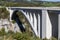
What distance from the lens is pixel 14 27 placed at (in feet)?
146

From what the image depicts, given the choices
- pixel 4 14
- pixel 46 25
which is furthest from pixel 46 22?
pixel 4 14

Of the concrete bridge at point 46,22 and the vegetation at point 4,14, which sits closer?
the concrete bridge at point 46,22

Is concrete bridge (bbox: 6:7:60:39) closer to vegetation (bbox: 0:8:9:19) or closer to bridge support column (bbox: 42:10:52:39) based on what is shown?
bridge support column (bbox: 42:10:52:39)

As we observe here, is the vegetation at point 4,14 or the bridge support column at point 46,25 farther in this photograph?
the vegetation at point 4,14

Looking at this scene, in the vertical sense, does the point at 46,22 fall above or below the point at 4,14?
above

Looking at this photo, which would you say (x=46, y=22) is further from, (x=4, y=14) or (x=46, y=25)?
(x=4, y=14)

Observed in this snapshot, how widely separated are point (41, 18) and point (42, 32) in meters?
2.05

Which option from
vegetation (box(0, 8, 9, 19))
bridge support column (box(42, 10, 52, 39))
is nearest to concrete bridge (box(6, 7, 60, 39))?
bridge support column (box(42, 10, 52, 39))

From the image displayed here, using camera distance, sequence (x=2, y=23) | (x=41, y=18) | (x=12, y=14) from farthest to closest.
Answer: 1. (x=12, y=14)
2. (x=2, y=23)
3. (x=41, y=18)

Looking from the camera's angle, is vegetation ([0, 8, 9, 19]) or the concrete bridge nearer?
the concrete bridge

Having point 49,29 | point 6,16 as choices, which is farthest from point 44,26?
point 6,16

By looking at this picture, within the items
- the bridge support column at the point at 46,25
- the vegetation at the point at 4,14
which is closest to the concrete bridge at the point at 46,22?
the bridge support column at the point at 46,25

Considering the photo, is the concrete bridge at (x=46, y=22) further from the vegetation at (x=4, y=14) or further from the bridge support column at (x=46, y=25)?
the vegetation at (x=4, y=14)

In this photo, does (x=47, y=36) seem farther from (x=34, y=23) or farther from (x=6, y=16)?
(x=6, y=16)
